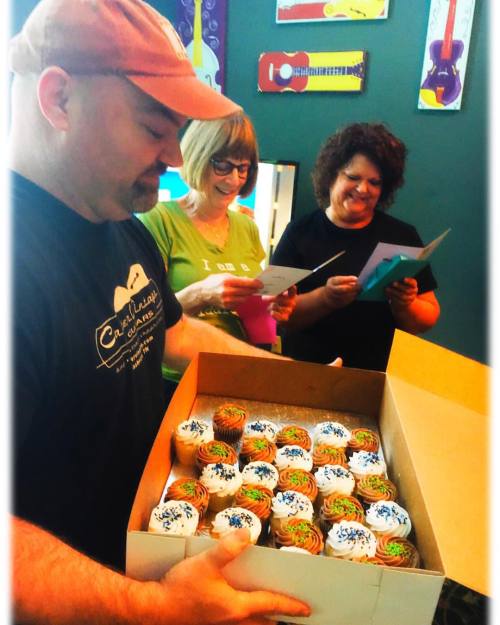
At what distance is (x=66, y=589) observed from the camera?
0.64 metres

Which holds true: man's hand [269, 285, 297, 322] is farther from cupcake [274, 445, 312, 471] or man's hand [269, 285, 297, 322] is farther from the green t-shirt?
cupcake [274, 445, 312, 471]

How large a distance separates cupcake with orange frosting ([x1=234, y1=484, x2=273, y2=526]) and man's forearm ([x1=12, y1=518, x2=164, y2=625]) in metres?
0.46

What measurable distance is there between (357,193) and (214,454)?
1.27 metres

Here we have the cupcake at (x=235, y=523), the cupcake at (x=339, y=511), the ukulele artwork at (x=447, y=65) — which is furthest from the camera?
the ukulele artwork at (x=447, y=65)

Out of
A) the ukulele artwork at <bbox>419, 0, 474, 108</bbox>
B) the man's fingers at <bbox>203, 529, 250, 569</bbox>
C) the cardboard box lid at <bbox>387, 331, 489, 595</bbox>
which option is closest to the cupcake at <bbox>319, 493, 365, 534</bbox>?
the cardboard box lid at <bbox>387, 331, 489, 595</bbox>

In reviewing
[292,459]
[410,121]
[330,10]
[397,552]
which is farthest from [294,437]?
[330,10]

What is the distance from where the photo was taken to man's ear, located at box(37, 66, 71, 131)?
0.79 meters

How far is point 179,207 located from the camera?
1.83 metres

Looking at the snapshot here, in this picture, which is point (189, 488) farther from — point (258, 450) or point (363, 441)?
point (363, 441)

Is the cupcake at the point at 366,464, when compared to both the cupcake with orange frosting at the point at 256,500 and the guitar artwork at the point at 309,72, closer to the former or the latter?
the cupcake with orange frosting at the point at 256,500

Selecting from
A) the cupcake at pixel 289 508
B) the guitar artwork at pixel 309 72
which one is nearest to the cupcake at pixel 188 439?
the cupcake at pixel 289 508

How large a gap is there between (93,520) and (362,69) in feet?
8.53

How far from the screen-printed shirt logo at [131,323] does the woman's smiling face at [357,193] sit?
1133 mm

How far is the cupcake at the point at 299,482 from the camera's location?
1.20 metres
